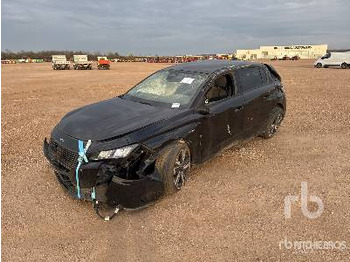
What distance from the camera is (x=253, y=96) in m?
5.92

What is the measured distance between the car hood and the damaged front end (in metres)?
0.21

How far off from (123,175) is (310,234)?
218 cm

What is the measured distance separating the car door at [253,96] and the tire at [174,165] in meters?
1.72

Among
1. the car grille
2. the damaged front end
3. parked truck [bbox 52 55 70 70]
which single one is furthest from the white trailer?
the car grille

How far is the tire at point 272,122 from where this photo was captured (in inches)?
263

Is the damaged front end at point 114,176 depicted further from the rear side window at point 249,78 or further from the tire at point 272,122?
the tire at point 272,122

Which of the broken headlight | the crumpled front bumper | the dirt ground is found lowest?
the dirt ground

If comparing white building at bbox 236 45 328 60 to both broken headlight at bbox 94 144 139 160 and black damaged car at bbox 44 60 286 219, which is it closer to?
black damaged car at bbox 44 60 286 219

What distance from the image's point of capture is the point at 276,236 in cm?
358

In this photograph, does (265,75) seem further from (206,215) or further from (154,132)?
(206,215)

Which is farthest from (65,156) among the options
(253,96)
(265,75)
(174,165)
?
(265,75)

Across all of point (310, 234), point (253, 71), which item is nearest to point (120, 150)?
point (310, 234)

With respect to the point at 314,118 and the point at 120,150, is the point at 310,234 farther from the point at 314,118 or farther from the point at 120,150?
the point at 314,118

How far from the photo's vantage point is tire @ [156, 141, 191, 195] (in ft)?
13.4
